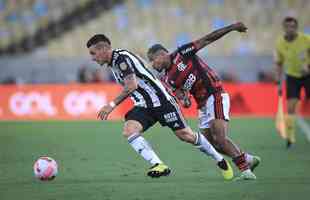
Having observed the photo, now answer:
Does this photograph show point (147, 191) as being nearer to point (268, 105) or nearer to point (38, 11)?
point (268, 105)

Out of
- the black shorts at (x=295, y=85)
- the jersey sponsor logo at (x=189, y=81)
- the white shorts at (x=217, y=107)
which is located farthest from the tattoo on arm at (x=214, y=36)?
the black shorts at (x=295, y=85)

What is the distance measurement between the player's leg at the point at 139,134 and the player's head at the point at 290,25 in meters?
5.03

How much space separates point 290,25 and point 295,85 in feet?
4.33

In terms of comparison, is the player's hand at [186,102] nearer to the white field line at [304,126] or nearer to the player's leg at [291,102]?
the player's leg at [291,102]

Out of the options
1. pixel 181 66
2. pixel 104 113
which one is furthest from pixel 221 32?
pixel 104 113

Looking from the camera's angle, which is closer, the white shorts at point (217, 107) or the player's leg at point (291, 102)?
the white shorts at point (217, 107)

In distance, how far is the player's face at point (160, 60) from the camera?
34.5ft

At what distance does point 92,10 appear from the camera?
28.6 meters

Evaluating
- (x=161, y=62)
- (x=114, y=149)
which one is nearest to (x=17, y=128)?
(x=114, y=149)

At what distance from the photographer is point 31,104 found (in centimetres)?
2417

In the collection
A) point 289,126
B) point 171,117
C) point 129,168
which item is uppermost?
point 171,117

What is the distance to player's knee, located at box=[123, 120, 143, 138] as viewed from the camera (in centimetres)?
1023

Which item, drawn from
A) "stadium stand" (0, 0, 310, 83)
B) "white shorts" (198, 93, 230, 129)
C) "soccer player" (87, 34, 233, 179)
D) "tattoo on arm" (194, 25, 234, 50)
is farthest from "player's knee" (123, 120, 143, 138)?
"stadium stand" (0, 0, 310, 83)

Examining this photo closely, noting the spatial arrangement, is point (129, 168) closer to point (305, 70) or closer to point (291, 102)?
point (291, 102)
